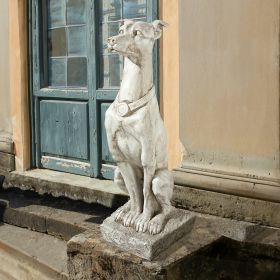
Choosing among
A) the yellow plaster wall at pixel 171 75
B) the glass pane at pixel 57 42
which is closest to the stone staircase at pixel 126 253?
the yellow plaster wall at pixel 171 75

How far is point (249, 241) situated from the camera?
12.3 ft

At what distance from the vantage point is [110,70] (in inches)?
215

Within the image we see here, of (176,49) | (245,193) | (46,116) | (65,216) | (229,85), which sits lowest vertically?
(65,216)

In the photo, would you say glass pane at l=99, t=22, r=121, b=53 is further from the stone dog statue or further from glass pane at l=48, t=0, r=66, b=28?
the stone dog statue

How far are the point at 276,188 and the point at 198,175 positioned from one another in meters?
0.70

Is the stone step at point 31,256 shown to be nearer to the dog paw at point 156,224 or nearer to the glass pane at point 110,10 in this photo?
the dog paw at point 156,224

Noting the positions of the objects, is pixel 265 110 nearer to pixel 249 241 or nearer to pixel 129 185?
pixel 249 241

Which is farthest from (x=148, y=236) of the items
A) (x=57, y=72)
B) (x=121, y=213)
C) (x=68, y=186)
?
(x=57, y=72)

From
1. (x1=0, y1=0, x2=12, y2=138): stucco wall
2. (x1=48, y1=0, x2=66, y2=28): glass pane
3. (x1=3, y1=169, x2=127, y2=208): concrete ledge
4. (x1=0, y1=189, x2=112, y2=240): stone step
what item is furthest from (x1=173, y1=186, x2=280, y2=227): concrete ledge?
(x1=0, y1=0, x2=12, y2=138): stucco wall

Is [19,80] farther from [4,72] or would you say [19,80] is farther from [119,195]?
[119,195]

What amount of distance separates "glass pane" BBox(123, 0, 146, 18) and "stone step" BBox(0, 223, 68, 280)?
2372 mm

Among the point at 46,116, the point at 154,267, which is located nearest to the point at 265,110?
the point at 154,267

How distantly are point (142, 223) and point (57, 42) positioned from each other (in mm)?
3299

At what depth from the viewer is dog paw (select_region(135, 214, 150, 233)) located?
3322 millimetres
